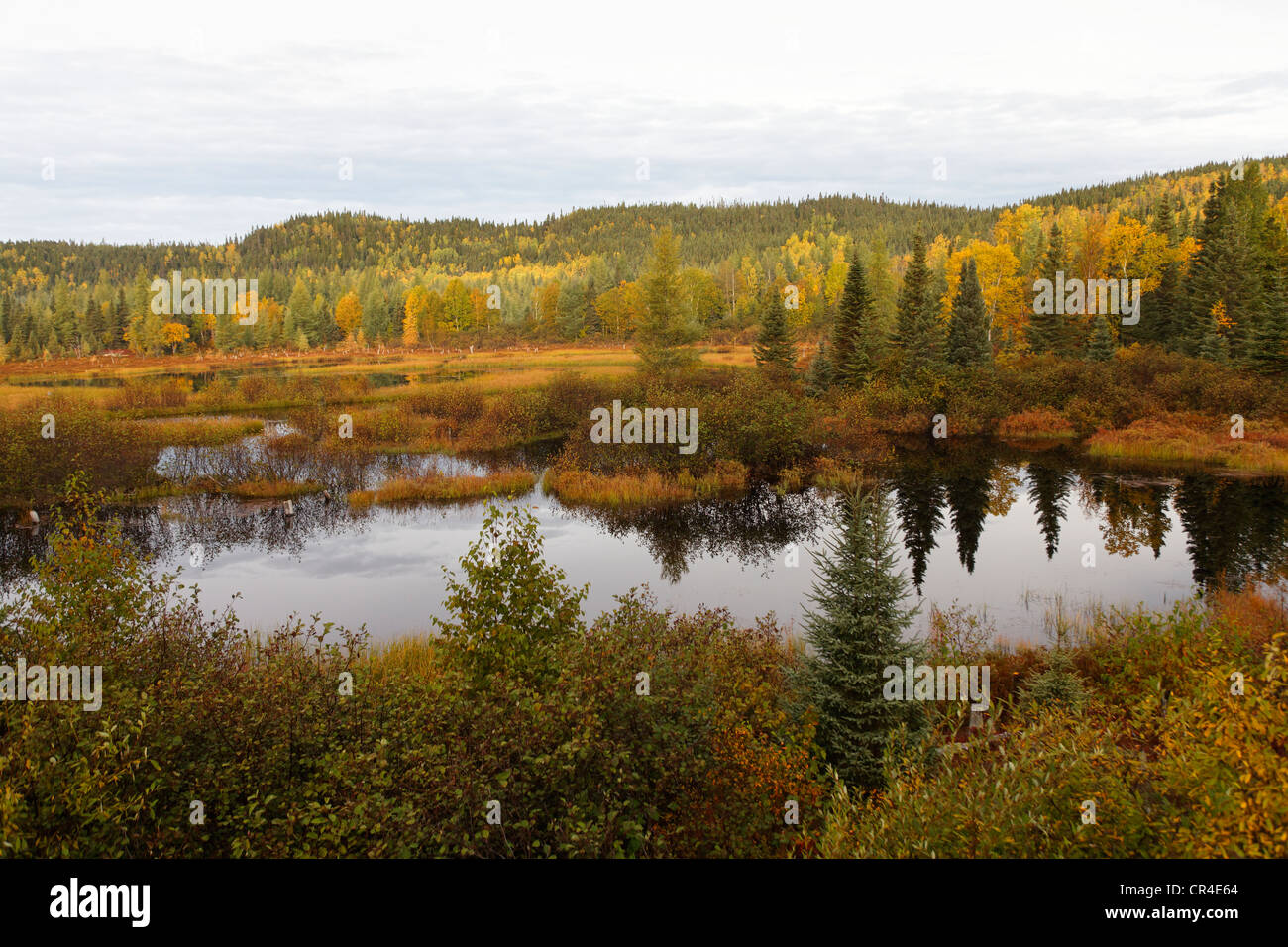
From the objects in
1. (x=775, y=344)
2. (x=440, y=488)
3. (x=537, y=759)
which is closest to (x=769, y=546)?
(x=440, y=488)

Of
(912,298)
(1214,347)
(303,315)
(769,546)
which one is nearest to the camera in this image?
(769,546)

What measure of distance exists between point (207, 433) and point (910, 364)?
48.6 meters

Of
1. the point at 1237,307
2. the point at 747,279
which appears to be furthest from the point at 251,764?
the point at 747,279

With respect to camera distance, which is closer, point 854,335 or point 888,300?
point 854,335

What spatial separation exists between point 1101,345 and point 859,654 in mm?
58034

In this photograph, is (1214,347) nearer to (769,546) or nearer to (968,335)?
(968,335)

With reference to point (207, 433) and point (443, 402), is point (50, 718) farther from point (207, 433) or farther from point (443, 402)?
point (443, 402)

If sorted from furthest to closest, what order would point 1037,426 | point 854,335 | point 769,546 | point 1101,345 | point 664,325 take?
point 664,325, point 854,335, point 1101,345, point 1037,426, point 769,546

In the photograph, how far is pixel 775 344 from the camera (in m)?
64.2

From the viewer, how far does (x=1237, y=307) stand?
6122cm

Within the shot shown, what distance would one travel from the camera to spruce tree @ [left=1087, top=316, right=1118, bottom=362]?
200ft

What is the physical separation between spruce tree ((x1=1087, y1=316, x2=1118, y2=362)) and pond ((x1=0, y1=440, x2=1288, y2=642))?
2270cm

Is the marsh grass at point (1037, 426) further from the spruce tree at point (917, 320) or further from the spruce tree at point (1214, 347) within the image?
the spruce tree at point (1214, 347)

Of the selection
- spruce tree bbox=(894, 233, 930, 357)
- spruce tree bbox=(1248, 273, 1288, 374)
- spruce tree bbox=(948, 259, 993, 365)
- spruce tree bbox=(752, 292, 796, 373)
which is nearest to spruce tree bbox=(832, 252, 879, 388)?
spruce tree bbox=(894, 233, 930, 357)
